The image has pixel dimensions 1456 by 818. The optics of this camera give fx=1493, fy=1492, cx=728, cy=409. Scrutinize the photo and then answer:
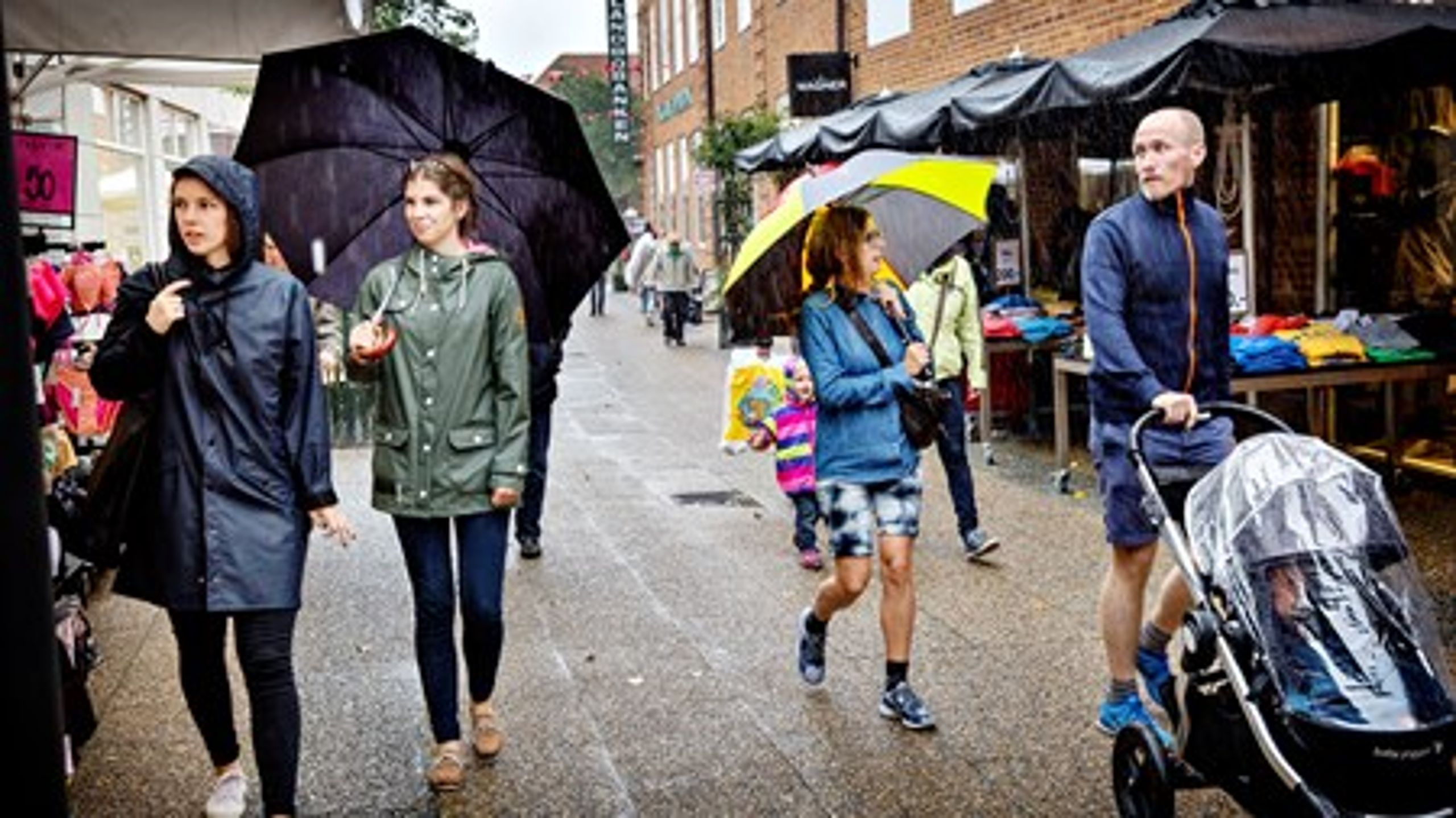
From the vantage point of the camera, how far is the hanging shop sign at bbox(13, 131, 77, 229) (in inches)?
277

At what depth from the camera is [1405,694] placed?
132 inches

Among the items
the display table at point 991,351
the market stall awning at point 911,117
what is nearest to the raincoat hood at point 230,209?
the market stall awning at point 911,117

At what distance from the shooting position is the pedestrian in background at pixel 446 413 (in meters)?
4.51

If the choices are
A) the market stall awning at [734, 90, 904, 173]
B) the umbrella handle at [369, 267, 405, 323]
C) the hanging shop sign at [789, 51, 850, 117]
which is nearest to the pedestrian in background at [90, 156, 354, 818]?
the umbrella handle at [369, 267, 405, 323]

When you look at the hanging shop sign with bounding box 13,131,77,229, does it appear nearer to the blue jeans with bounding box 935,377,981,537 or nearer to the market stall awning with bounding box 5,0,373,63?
the market stall awning with bounding box 5,0,373,63

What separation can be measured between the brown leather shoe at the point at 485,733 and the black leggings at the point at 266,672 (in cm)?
80

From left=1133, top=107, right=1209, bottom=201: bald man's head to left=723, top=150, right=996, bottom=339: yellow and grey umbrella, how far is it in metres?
0.83

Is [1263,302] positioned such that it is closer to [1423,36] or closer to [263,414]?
[1423,36]

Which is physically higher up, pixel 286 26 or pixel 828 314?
pixel 286 26

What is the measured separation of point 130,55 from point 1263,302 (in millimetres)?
7643

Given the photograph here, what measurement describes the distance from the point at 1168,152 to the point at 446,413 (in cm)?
239

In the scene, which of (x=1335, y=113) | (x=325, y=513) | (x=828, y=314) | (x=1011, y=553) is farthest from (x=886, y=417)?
(x=1335, y=113)

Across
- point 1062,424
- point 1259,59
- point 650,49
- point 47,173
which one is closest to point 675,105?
point 650,49

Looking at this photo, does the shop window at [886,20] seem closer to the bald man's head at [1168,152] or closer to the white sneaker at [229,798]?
the bald man's head at [1168,152]
